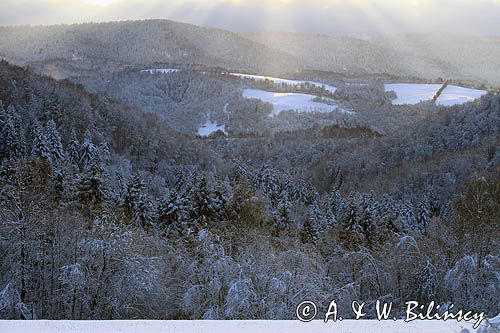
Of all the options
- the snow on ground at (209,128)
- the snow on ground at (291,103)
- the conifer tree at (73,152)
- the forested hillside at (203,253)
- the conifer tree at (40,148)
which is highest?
the forested hillside at (203,253)

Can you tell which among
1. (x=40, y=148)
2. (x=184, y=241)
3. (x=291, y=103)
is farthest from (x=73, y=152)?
(x=291, y=103)

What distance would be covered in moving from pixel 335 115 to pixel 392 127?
21.1 meters

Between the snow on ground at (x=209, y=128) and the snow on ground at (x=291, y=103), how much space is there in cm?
2103

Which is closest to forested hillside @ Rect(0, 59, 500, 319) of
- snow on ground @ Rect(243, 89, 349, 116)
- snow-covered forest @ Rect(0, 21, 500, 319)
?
snow-covered forest @ Rect(0, 21, 500, 319)

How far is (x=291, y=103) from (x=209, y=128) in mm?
38955

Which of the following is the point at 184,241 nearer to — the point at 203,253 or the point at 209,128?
the point at 203,253

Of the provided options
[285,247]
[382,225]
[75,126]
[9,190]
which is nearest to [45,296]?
[9,190]

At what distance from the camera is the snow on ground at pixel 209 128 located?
508ft

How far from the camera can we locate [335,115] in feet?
545

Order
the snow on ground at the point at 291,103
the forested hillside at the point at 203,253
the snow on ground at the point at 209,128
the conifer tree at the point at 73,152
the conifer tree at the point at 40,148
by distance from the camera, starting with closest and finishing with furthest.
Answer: the forested hillside at the point at 203,253 < the conifer tree at the point at 40,148 < the conifer tree at the point at 73,152 < the snow on ground at the point at 209,128 < the snow on ground at the point at 291,103

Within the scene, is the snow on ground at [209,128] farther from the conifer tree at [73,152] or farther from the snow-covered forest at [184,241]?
the conifer tree at [73,152]

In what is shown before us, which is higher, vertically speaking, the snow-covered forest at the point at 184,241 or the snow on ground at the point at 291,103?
the snow-covered forest at the point at 184,241

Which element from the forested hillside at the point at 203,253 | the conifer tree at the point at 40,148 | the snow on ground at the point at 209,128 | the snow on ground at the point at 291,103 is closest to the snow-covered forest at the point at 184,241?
the forested hillside at the point at 203,253

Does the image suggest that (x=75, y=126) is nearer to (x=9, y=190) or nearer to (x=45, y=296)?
(x=9, y=190)
